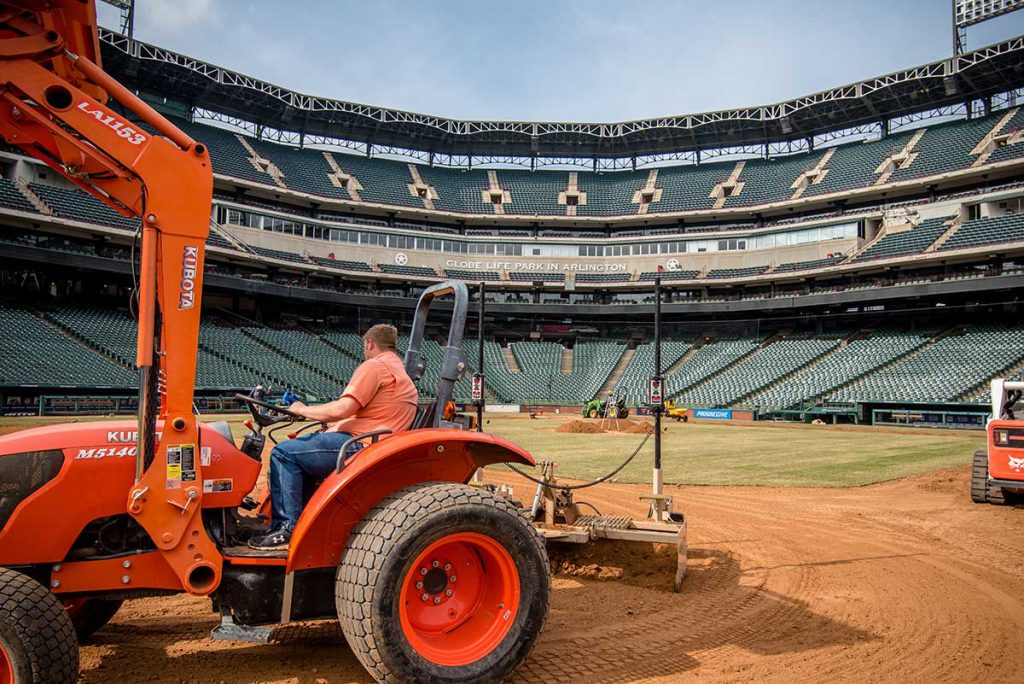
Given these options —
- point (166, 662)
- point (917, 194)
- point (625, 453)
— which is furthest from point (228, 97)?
point (166, 662)

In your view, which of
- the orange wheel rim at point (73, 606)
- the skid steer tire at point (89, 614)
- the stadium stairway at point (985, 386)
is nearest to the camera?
the orange wheel rim at point (73, 606)

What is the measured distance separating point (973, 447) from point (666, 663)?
1994cm

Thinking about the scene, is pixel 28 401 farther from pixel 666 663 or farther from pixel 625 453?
pixel 666 663

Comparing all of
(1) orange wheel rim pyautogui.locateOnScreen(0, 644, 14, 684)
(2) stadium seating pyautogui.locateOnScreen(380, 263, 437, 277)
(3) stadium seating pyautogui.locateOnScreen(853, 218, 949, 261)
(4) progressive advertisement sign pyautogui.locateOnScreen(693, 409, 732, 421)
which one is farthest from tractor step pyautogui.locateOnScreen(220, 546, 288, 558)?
(2) stadium seating pyautogui.locateOnScreen(380, 263, 437, 277)

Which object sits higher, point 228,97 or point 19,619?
point 228,97

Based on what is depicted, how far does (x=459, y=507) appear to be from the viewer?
3.59m

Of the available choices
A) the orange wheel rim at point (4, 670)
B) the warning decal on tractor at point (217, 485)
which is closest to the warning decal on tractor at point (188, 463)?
the warning decal on tractor at point (217, 485)

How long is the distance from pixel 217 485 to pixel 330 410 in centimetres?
69

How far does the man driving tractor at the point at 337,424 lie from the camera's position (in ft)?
12.1

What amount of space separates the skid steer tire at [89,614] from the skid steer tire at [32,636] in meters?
1.07

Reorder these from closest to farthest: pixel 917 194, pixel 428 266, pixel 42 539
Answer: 1. pixel 42 539
2. pixel 917 194
3. pixel 428 266

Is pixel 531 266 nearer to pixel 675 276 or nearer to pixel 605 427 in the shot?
pixel 675 276

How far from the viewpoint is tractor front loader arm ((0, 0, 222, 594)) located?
3299 millimetres

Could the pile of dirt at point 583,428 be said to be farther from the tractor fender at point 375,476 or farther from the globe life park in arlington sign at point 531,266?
the globe life park in arlington sign at point 531,266
